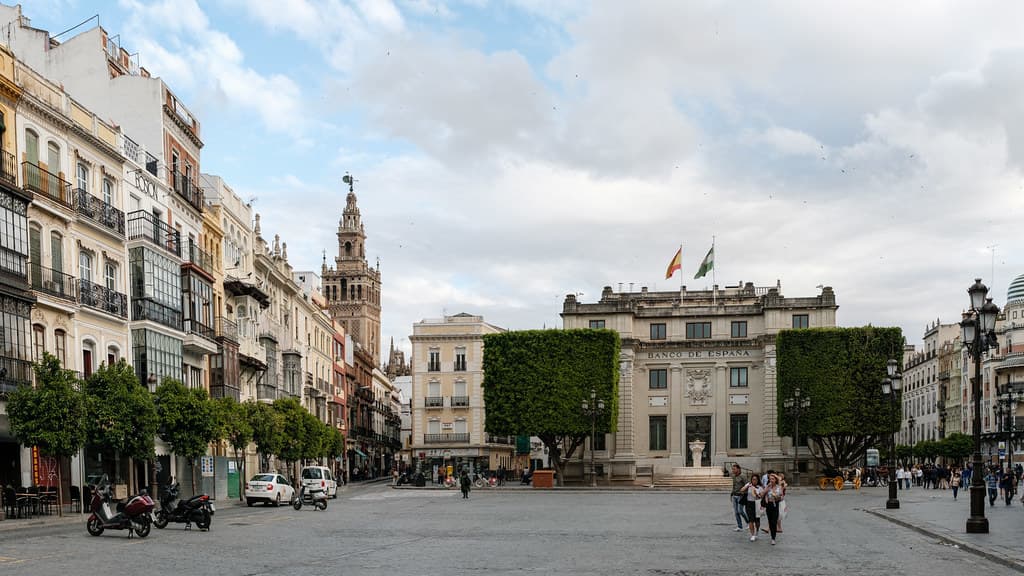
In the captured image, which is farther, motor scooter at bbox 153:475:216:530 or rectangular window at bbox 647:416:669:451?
rectangular window at bbox 647:416:669:451

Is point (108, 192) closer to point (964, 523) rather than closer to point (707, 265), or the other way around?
point (964, 523)

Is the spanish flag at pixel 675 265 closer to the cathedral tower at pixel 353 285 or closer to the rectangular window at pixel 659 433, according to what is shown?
the rectangular window at pixel 659 433

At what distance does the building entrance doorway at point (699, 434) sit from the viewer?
8894cm

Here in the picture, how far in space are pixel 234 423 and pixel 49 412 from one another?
15.8 metres

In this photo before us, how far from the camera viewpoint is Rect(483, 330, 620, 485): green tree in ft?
257

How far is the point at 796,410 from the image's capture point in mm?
75250

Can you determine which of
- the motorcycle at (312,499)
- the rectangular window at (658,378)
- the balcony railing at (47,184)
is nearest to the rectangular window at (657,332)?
the rectangular window at (658,378)

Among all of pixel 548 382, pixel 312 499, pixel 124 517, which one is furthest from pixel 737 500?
pixel 548 382

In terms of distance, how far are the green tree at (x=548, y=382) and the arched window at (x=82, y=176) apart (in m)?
39.3

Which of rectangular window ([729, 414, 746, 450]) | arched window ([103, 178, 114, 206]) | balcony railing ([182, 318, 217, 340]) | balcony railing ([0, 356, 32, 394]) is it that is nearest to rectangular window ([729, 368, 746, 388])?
rectangular window ([729, 414, 746, 450])

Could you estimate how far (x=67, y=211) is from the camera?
40.5 metres

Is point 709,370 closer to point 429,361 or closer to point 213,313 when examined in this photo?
point 429,361

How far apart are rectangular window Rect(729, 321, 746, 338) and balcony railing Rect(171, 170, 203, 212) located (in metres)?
46.0

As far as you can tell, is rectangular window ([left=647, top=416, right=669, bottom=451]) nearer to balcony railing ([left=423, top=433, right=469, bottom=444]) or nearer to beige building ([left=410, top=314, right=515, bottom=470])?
beige building ([left=410, top=314, right=515, bottom=470])
